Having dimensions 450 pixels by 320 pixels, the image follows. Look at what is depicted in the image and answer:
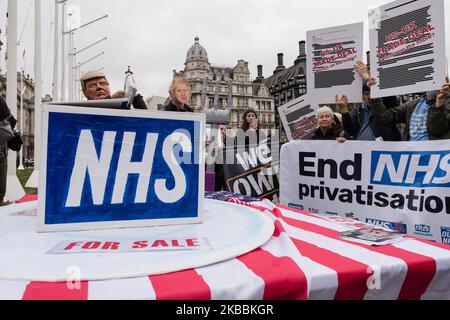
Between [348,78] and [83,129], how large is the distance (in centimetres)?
232

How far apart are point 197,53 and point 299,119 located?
63.8m

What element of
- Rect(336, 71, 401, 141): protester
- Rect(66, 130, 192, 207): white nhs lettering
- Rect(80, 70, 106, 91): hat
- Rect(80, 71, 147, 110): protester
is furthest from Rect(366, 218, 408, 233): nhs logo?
Rect(80, 70, 106, 91): hat

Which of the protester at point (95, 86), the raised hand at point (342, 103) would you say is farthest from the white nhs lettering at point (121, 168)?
the raised hand at point (342, 103)

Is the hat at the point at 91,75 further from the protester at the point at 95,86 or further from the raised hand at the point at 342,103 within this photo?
the raised hand at the point at 342,103

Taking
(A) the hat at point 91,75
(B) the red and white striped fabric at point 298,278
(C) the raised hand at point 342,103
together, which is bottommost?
(B) the red and white striped fabric at point 298,278

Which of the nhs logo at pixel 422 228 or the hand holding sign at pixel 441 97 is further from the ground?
the hand holding sign at pixel 441 97

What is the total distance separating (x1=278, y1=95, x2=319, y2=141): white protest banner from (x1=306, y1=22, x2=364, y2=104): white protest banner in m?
0.35

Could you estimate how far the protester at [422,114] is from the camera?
2338mm

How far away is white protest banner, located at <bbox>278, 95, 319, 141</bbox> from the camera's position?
11.6 feet

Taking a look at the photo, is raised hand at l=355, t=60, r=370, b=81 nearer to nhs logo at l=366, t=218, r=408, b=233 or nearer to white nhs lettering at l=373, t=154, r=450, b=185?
white nhs lettering at l=373, t=154, r=450, b=185

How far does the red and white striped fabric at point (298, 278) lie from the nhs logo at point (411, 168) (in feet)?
3.58

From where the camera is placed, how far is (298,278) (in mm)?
748

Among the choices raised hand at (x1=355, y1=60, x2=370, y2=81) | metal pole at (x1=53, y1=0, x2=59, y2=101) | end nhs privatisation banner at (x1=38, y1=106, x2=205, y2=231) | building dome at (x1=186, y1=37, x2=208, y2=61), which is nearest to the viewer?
end nhs privatisation banner at (x1=38, y1=106, x2=205, y2=231)
